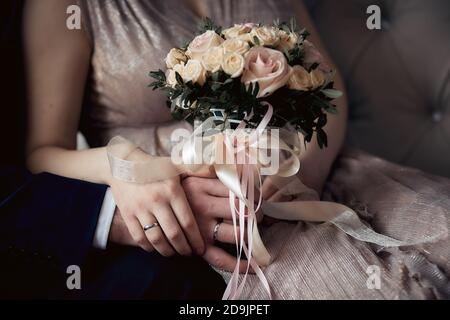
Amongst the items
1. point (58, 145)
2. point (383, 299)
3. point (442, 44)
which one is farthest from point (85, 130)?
point (442, 44)

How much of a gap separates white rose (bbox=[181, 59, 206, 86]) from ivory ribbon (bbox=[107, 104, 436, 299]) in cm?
6

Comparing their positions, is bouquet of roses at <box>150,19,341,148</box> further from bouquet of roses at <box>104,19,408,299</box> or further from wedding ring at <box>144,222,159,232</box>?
wedding ring at <box>144,222,159,232</box>

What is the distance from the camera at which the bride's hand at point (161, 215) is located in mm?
658

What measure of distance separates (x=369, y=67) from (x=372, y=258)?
61cm

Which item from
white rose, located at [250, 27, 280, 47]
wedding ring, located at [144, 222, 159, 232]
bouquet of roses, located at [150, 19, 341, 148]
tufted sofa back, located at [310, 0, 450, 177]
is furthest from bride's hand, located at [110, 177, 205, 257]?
tufted sofa back, located at [310, 0, 450, 177]

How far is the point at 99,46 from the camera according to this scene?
86 cm

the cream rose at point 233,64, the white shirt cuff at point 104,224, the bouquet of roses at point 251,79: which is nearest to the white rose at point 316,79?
the bouquet of roses at point 251,79

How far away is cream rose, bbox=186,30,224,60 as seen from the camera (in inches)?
23.9

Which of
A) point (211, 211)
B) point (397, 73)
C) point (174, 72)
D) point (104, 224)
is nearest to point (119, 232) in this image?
point (104, 224)

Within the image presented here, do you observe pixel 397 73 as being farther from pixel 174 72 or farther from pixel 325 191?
pixel 174 72

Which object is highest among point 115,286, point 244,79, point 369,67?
point 244,79

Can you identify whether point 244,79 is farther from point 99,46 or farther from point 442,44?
point 442,44

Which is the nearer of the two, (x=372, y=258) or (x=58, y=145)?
(x=372, y=258)

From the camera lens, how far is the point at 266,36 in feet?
2.01
